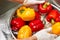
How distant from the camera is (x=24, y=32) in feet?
3.11

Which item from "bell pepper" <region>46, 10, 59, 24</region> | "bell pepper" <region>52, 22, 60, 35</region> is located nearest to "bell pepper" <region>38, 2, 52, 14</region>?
"bell pepper" <region>46, 10, 59, 24</region>

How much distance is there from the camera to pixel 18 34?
3.14ft

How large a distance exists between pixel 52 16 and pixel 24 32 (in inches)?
7.8

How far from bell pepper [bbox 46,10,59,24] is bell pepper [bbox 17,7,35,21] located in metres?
0.09

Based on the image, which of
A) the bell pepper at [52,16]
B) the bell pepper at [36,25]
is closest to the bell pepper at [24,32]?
the bell pepper at [36,25]

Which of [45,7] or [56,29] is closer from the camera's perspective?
[56,29]

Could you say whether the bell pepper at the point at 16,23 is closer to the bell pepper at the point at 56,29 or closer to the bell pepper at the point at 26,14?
the bell pepper at the point at 26,14

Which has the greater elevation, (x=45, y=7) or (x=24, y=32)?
(x=45, y=7)

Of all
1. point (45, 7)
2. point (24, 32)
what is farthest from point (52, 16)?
point (24, 32)

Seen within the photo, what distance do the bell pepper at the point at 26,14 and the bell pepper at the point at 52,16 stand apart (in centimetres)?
9

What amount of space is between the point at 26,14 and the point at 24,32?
120mm

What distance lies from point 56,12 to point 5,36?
321 millimetres

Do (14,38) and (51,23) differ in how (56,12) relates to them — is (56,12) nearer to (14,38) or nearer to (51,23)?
(51,23)

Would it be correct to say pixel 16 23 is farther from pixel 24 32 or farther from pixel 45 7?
pixel 45 7
